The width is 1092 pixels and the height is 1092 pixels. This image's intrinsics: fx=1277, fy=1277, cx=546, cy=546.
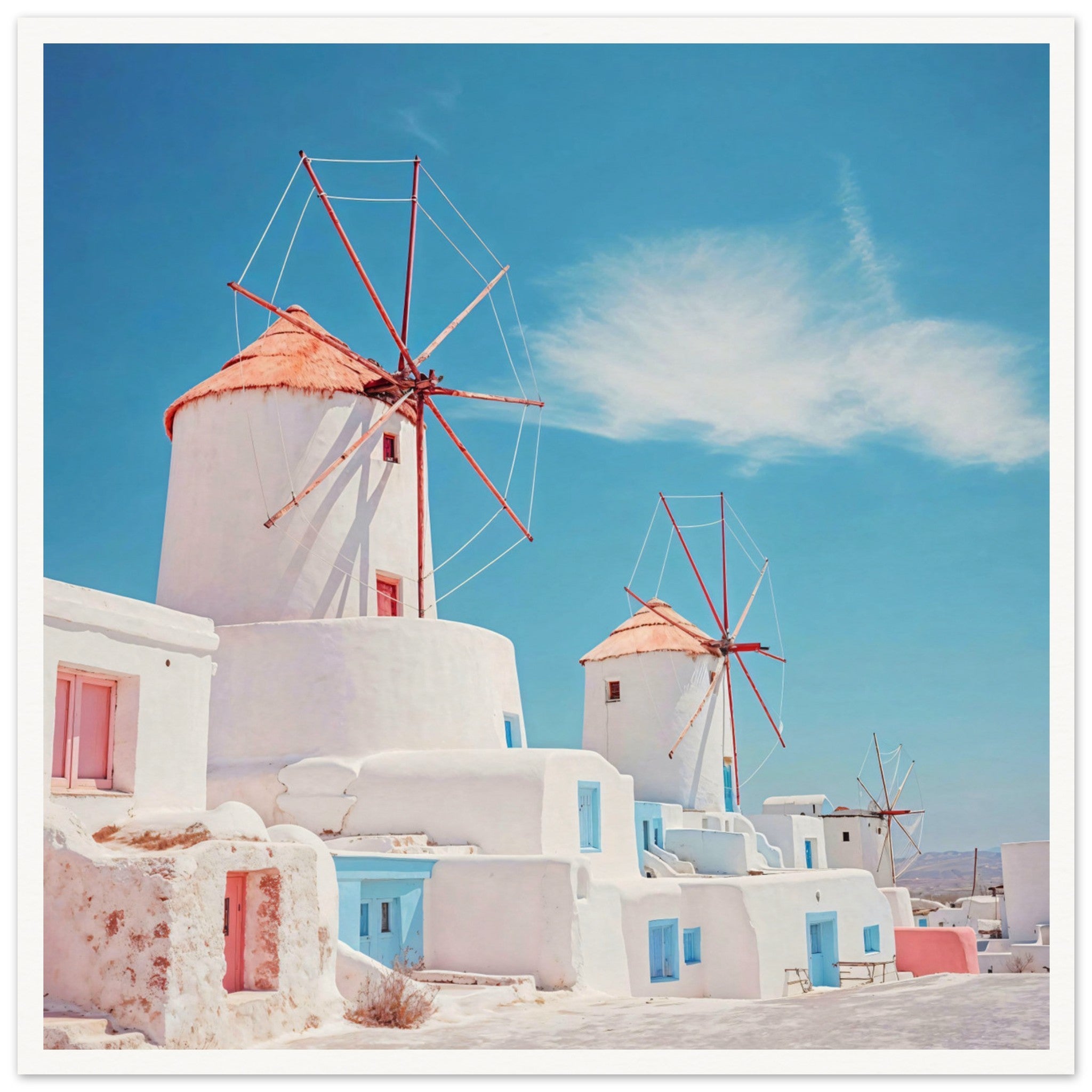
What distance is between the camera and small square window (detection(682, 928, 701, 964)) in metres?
14.0

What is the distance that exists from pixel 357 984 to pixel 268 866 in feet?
5.76

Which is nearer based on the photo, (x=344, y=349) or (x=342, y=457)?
(x=342, y=457)

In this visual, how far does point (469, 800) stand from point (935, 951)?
360 inches

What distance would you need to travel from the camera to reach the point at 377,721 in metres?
12.9

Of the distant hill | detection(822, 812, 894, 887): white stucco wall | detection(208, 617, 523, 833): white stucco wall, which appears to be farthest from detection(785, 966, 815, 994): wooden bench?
the distant hill

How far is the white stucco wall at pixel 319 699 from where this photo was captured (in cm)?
1274

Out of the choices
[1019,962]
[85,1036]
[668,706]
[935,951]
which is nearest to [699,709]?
[668,706]

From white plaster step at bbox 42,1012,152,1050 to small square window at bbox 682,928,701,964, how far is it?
8.53 meters

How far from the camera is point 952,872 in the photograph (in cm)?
→ 5944

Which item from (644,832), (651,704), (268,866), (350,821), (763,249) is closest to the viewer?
(268,866)

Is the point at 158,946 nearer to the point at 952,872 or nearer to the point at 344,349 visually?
the point at 344,349

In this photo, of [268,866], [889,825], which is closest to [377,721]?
[268,866]

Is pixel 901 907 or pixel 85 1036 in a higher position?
pixel 85 1036
